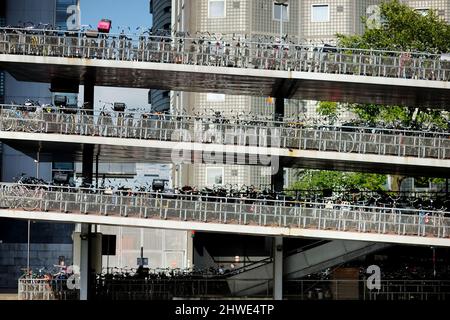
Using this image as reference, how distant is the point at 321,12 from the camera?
80.4 meters

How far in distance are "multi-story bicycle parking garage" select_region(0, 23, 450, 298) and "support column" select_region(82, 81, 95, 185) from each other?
7 cm

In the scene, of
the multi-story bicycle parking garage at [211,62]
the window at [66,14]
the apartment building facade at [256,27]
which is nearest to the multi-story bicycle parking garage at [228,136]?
the multi-story bicycle parking garage at [211,62]

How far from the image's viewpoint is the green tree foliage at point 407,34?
68.2 meters

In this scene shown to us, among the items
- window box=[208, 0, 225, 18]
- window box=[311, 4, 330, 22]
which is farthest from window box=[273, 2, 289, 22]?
window box=[208, 0, 225, 18]

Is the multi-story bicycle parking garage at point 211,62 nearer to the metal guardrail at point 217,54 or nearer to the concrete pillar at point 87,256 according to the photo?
the metal guardrail at point 217,54

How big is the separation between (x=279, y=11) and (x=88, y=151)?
26.9m

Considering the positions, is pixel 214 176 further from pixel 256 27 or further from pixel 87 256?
pixel 87 256

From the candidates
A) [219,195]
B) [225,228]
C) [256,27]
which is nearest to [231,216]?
[225,228]

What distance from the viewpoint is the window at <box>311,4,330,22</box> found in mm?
80250

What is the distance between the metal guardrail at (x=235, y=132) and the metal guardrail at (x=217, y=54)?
2531 millimetres

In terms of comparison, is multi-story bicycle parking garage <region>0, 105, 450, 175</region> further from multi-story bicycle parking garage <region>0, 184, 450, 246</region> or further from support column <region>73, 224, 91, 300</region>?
support column <region>73, 224, 91, 300</region>
